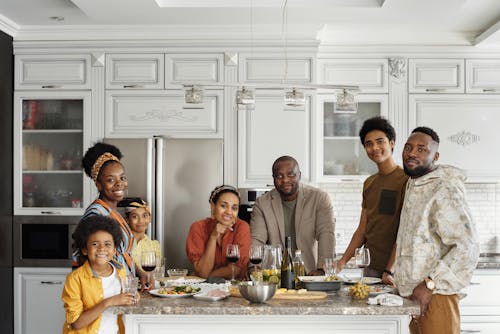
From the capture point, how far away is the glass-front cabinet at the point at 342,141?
206 inches

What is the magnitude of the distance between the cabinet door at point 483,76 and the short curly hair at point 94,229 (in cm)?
350

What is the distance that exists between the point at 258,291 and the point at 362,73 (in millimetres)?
2977

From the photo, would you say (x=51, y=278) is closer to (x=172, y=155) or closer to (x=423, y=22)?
(x=172, y=155)

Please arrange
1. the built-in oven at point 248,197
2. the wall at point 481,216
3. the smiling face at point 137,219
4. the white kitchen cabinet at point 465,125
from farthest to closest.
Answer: the wall at point 481,216, the white kitchen cabinet at point 465,125, the built-in oven at point 248,197, the smiling face at point 137,219

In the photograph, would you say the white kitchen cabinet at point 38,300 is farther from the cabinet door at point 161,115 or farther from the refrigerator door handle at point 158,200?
the cabinet door at point 161,115

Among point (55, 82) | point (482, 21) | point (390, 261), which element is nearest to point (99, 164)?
point (390, 261)

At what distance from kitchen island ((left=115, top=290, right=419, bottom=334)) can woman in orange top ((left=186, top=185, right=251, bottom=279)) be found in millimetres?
703

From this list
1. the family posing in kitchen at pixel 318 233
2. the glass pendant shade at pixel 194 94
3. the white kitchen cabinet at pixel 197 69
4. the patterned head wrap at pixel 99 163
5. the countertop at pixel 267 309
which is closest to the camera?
the countertop at pixel 267 309

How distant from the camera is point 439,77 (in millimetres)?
5219

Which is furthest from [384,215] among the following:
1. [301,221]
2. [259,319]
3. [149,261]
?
[149,261]

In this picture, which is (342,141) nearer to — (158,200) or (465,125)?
(465,125)

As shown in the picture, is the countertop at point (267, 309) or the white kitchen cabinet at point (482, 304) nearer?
the countertop at point (267, 309)

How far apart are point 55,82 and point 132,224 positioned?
183 cm

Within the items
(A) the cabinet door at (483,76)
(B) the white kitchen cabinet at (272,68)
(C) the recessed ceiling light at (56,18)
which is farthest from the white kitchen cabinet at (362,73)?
(C) the recessed ceiling light at (56,18)
